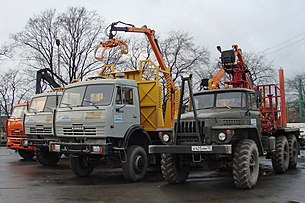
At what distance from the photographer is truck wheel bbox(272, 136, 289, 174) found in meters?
11.1

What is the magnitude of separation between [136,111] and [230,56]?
4523 mm

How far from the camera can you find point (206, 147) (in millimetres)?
7918

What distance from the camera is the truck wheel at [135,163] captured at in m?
9.95

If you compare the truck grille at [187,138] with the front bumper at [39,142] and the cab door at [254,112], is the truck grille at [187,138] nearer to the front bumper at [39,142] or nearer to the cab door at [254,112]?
the cab door at [254,112]

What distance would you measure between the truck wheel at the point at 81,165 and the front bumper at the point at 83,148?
93 cm

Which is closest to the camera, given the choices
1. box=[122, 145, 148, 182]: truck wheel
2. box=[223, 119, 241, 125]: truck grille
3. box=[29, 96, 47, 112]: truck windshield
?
box=[223, 119, 241, 125]: truck grille

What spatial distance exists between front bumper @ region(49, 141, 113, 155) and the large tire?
4.13 metres

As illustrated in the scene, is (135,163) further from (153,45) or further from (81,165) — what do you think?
(153,45)

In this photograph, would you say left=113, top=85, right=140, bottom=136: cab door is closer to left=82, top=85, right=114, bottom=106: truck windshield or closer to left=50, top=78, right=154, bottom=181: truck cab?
left=50, top=78, right=154, bottom=181: truck cab

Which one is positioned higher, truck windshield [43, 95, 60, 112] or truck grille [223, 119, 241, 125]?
truck windshield [43, 95, 60, 112]

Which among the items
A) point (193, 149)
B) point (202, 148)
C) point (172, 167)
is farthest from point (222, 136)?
point (172, 167)

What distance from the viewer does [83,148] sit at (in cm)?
965

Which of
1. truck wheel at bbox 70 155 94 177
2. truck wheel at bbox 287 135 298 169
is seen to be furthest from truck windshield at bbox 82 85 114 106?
truck wheel at bbox 287 135 298 169

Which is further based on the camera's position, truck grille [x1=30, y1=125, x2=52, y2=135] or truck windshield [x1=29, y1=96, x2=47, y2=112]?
truck windshield [x1=29, y1=96, x2=47, y2=112]
